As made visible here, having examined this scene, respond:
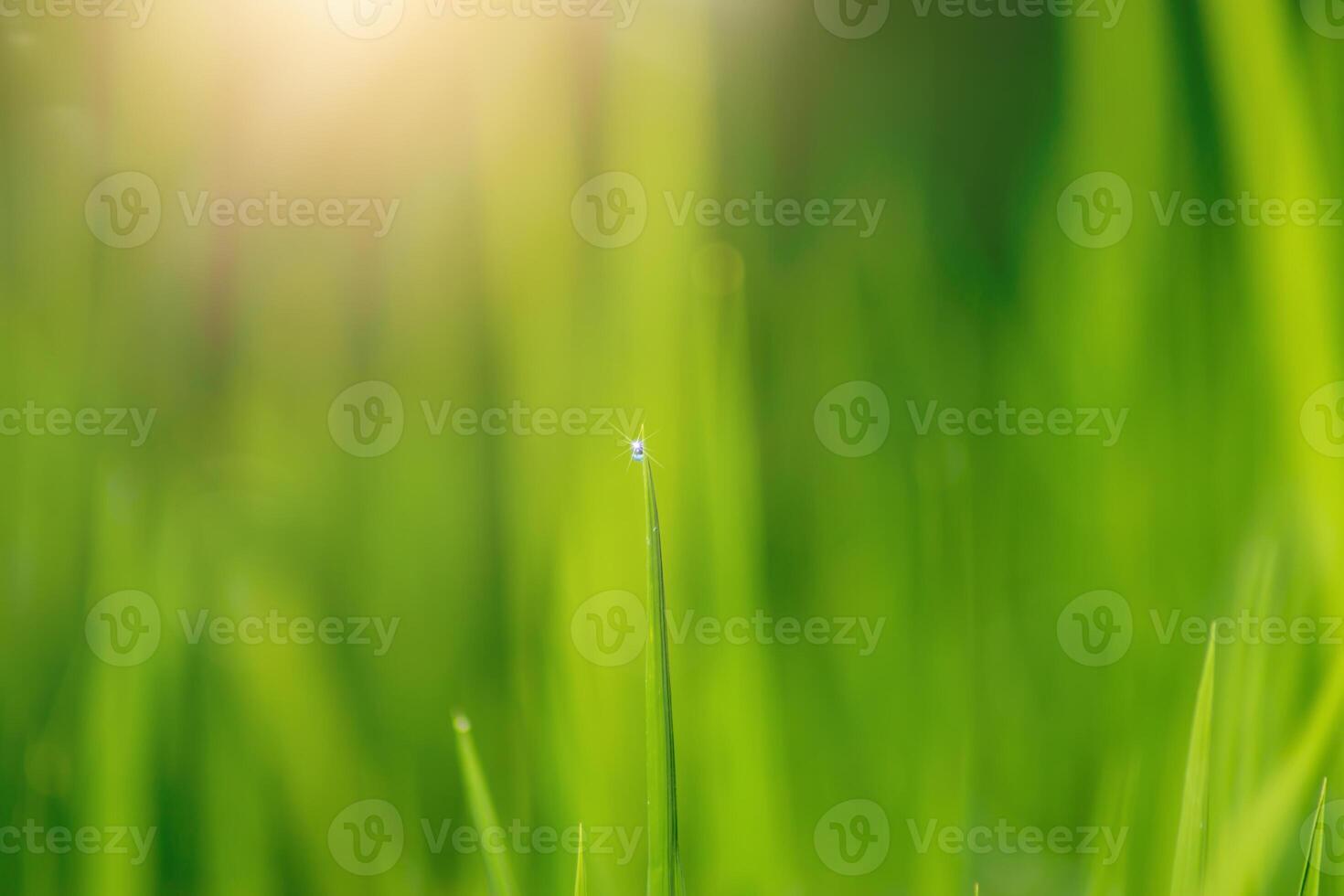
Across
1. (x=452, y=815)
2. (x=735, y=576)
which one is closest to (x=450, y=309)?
(x=735, y=576)

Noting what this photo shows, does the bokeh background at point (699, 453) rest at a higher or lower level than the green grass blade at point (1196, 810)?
higher

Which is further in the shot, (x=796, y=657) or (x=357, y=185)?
(x=357, y=185)

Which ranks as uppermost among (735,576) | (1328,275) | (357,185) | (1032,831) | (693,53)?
(693,53)

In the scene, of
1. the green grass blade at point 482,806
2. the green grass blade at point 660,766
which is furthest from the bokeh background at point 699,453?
the green grass blade at point 660,766

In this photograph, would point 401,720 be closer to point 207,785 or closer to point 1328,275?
point 207,785

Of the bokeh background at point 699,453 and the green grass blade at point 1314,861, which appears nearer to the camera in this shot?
the green grass blade at point 1314,861

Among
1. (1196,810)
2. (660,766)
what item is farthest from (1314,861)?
(660,766)

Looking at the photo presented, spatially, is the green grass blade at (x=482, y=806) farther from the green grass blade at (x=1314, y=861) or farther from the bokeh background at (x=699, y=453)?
the green grass blade at (x=1314, y=861)

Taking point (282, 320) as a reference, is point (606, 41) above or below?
above
